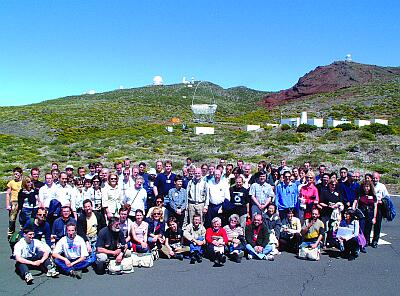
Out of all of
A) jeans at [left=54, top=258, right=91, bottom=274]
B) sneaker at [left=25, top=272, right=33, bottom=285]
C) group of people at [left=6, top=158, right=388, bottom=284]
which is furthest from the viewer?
group of people at [left=6, top=158, right=388, bottom=284]

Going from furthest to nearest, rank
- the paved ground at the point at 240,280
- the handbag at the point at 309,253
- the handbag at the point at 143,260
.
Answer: the handbag at the point at 309,253
the handbag at the point at 143,260
the paved ground at the point at 240,280

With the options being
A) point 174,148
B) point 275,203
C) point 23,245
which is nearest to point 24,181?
point 23,245

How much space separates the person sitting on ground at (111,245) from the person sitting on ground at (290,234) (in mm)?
3095

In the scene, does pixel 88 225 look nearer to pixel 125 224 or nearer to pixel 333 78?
pixel 125 224

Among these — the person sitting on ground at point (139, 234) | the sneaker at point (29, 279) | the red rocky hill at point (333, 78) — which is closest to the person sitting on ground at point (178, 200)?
the person sitting on ground at point (139, 234)

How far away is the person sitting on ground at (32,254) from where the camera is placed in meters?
7.27

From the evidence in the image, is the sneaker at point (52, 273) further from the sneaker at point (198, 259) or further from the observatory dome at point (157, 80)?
the observatory dome at point (157, 80)

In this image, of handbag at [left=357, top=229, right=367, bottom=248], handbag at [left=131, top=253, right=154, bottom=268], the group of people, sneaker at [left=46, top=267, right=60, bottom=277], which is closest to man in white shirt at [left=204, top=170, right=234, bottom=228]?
the group of people

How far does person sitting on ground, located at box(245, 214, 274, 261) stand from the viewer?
836 cm

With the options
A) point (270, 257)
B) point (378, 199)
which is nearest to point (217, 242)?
point (270, 257)

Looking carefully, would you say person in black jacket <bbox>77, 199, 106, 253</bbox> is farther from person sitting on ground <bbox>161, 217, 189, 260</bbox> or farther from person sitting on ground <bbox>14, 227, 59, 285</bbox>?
person sitting on ground <bbox>161, 217, 189, 260</bbox>

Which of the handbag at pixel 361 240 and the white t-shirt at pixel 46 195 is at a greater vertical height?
the white t-shirt at pixel 46 195

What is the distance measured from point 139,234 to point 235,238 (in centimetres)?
179

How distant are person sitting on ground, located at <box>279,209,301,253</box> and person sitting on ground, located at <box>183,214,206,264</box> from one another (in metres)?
1.63
